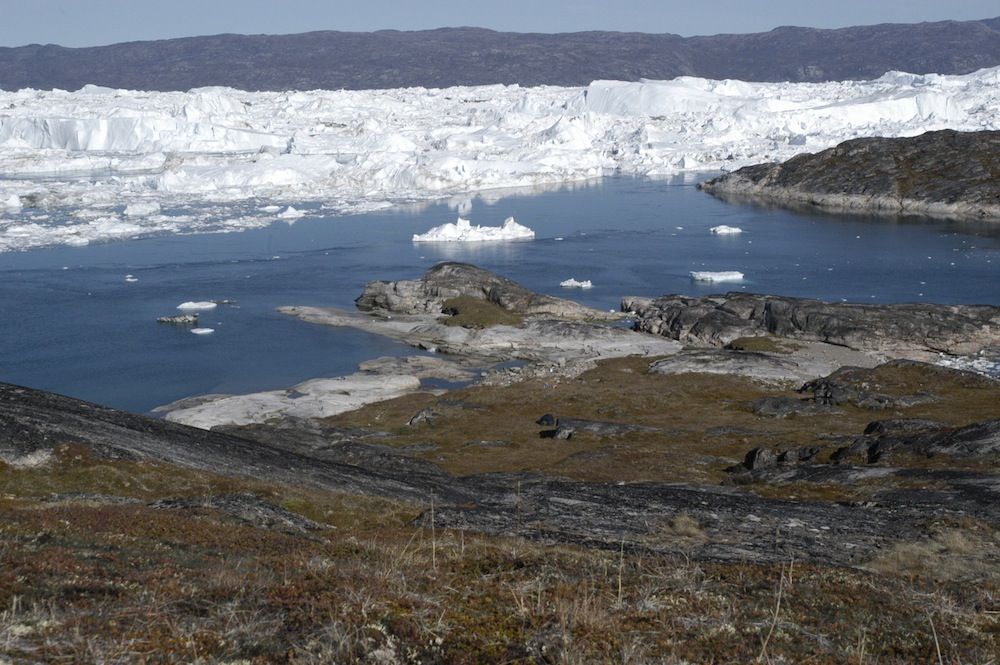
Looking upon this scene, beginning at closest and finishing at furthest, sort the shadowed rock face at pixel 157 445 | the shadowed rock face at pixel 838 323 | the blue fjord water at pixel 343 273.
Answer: the shadowed rock face at pixel 157 445 → the blue fjord water at pixel 343 273 → the shadowed rock face at pixel 838 323

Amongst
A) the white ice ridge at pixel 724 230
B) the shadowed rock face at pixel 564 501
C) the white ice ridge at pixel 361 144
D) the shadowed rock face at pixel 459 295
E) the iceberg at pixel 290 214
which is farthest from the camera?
the white ice ridge at pixel 361 144

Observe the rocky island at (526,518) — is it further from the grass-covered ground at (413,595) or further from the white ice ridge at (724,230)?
the white ice ridge at (724,230)

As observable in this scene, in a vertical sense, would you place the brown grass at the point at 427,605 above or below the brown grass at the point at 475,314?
above

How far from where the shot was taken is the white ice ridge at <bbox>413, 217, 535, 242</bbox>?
91.1 metres

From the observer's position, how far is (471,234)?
91188mm

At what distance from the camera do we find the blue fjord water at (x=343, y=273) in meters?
52.5

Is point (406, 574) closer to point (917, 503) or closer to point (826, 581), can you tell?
point (826, 581)

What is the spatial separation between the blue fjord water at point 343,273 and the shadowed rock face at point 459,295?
2820 mm

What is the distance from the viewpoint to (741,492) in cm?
2502

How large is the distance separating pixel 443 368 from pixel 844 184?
81.8 metres

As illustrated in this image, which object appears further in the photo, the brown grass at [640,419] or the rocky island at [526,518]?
the brown grass at [640,419]

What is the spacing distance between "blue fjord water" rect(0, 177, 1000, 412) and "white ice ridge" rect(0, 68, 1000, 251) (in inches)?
489

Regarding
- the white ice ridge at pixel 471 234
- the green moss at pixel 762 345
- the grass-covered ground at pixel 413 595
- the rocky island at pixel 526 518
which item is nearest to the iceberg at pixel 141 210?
the white ice ridge at pixel 471 234

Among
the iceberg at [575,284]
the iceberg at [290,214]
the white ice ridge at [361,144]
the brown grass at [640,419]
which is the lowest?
the brown grass at [640,419]
